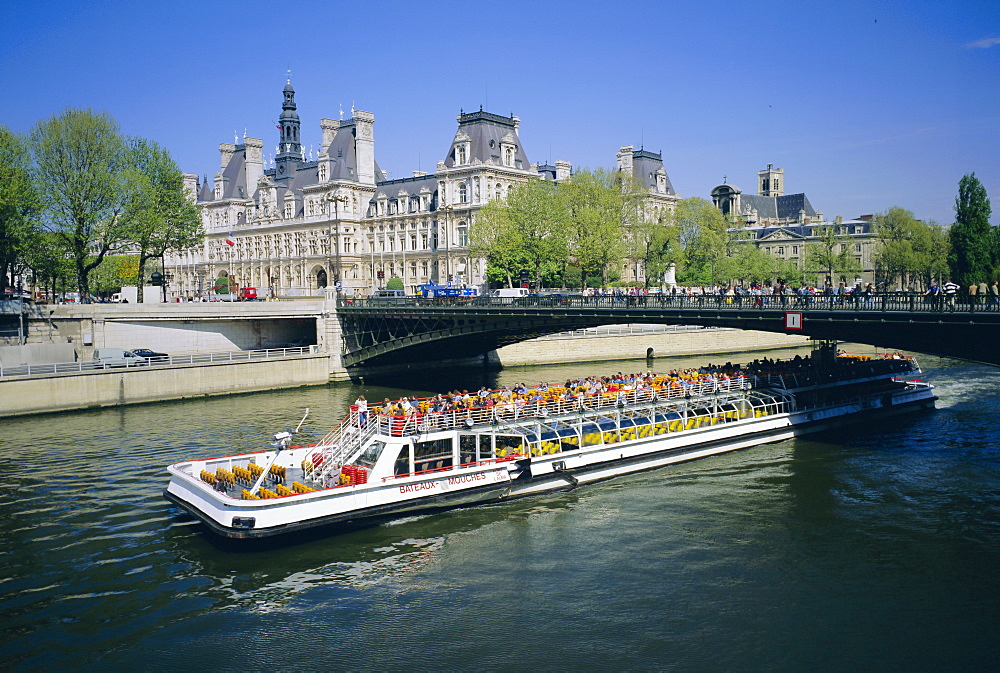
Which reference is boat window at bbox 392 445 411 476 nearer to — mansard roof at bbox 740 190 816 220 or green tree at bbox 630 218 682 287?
green tree at bbox 630 218 682 287

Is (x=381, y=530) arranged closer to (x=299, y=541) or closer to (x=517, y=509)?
(x=299, y=541)

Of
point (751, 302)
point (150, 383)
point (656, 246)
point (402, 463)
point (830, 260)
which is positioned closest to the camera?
point (402, 463)

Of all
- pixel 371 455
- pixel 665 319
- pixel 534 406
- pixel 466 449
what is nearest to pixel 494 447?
pixel 466 449

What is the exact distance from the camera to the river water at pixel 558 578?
17.7 meters

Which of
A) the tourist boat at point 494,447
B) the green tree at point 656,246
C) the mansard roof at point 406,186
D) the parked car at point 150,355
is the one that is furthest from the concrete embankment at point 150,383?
the mansard roof at point 406,186

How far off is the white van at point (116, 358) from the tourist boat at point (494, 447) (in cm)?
2503

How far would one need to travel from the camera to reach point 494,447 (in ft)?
93.5

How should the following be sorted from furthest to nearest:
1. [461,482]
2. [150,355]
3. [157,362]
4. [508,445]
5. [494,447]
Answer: [150,355]
[157,362]
[508,445]
[494,447]
[461,482]

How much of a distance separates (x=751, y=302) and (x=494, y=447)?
1737 cm

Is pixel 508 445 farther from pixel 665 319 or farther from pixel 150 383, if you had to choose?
pixel 150 383

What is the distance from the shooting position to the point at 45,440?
125ft

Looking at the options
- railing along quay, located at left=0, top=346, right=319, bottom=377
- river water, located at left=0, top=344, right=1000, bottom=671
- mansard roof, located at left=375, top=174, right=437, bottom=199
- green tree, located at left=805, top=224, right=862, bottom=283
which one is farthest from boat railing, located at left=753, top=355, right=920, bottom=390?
mansard roof, located at left=375, top=174, right=437, bottom=199

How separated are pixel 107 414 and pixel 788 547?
1483 inches

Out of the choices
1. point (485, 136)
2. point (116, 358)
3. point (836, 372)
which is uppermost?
point (485, 136)
